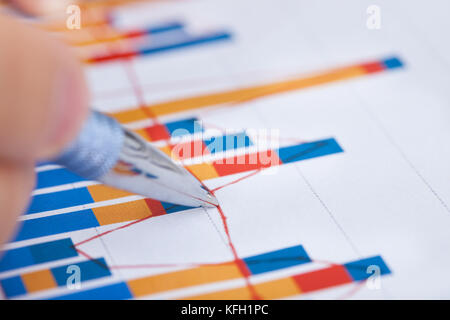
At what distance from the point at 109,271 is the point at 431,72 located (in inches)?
16.0

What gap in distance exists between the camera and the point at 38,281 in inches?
21.2

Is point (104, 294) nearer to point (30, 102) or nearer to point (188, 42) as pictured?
point (30, 102)

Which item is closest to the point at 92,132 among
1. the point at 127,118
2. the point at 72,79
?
the point at 72,79

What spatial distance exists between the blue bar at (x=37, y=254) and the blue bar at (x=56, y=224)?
0.5 inches

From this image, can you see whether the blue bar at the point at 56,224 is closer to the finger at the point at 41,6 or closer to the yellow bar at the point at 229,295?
the yellow bar at the point at 229,295

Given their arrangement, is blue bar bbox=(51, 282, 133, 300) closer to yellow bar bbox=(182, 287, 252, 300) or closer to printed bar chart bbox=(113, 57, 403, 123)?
yellow bar bbox=(182, 287, 252, 300)

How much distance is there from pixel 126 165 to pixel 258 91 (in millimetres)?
259

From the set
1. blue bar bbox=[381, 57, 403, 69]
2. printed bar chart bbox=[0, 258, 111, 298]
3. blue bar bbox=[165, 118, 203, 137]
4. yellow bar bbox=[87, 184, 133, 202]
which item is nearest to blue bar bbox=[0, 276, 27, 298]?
printed bar chart bbox=[0, 258, 111, 298]

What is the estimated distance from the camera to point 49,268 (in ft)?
1.81

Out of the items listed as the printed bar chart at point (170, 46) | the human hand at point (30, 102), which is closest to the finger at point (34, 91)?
the human hand at point (30, 102)

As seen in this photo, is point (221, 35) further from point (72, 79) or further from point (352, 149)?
point (72, 79)

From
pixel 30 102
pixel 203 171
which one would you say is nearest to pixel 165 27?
pixel 203 171

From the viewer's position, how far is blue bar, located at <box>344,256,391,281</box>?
531 millimetres

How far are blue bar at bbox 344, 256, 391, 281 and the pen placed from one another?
0.42 ft
